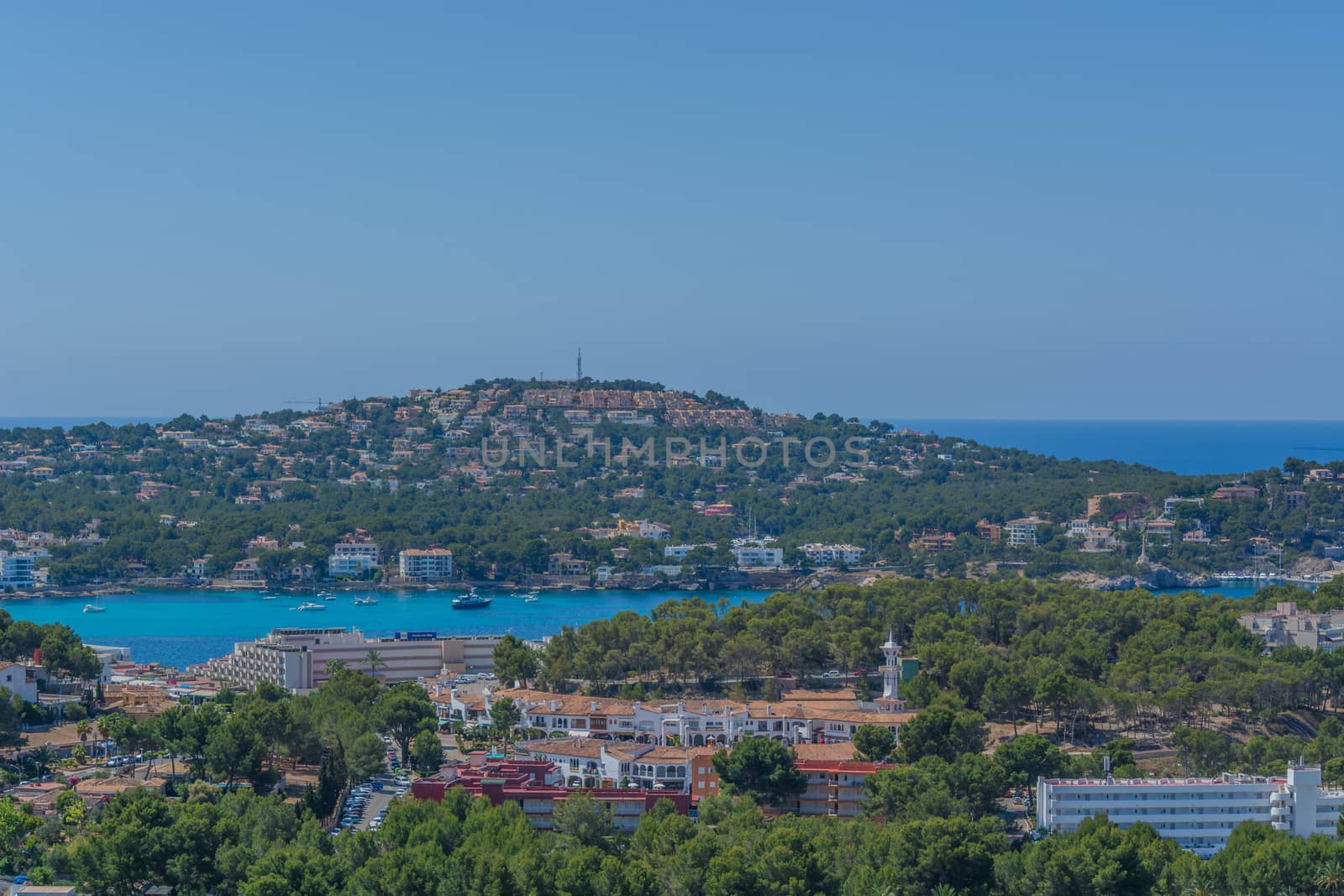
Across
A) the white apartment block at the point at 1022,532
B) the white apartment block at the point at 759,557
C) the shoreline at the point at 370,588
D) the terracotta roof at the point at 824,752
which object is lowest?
the shoreline at the point at 370,588

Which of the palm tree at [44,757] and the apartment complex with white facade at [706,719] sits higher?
the apartment complex with white facade at [706,719]

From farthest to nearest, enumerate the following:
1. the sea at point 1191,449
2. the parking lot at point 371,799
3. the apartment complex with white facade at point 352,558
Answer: the sea at point 1191,449
the apartment complex with white facade at point 352,558
the parking lot at point 371,799

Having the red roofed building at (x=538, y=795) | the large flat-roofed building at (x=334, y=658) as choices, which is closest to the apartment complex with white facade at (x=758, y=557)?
the large flat-roofed building at (x=334, y=658)

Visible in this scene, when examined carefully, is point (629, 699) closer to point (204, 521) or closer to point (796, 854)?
point (796, 854)

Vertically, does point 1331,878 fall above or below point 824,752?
below

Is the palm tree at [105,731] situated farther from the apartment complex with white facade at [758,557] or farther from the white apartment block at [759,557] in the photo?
the white apartment block at [759,557]

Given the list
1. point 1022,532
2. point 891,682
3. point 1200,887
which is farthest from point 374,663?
point 1022,532

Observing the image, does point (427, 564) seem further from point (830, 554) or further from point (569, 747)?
point (569, 747)
